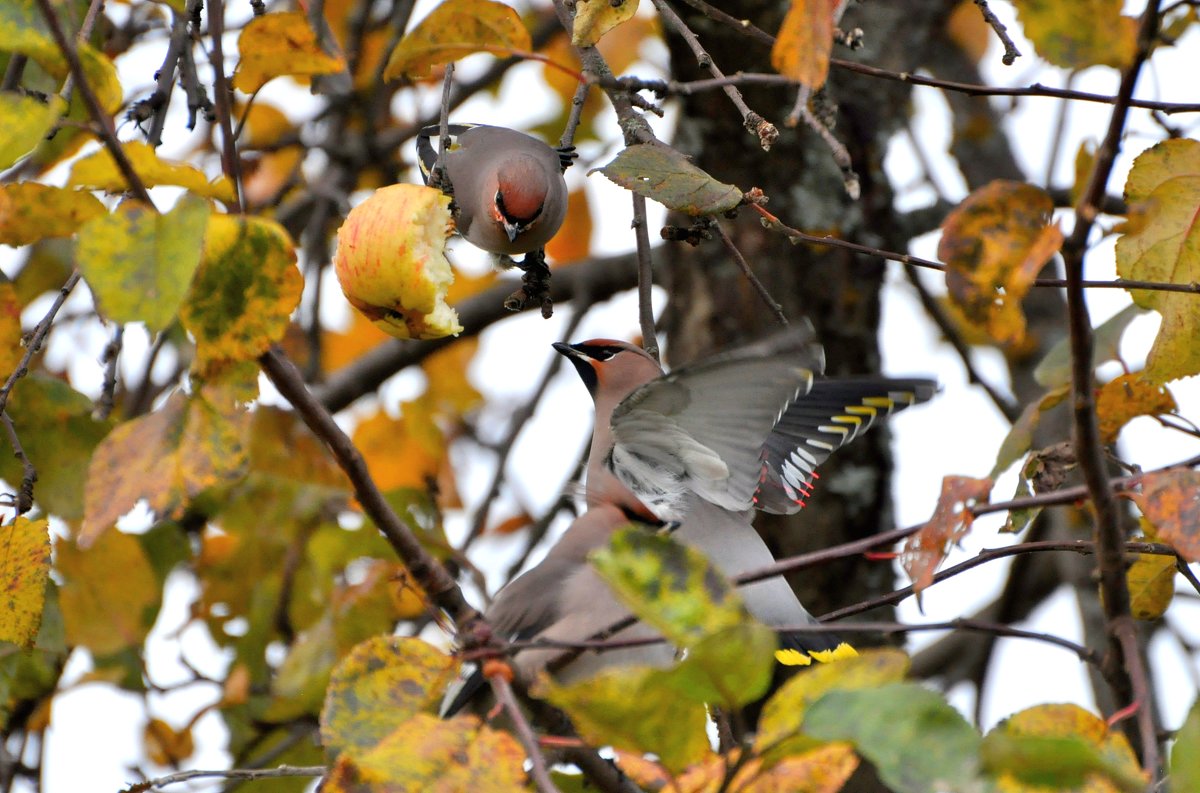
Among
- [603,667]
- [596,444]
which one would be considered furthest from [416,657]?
[596,444]

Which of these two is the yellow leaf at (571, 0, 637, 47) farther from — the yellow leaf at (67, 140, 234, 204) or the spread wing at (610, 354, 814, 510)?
the yellow leaf at (67, 140, 234, 204)

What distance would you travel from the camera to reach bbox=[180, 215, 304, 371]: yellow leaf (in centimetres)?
149

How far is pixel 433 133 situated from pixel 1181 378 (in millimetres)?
2263

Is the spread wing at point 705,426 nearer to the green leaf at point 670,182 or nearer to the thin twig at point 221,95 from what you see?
the green leaf at point 670,182

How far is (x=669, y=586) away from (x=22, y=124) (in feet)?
2.65

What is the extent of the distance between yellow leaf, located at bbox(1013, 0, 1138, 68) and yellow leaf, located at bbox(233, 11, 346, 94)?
0.82 metres

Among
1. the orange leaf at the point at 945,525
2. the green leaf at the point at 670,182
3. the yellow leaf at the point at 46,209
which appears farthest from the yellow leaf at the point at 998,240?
the yellow leaf at the point at 46,209

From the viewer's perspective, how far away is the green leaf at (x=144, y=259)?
51.8 inches

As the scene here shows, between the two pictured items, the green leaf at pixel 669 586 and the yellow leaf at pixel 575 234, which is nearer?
the green leaf at pixel 669 586

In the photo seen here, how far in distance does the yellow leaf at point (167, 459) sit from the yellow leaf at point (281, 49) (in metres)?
0.47

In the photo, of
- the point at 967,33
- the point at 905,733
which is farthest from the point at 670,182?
the point at 967,33

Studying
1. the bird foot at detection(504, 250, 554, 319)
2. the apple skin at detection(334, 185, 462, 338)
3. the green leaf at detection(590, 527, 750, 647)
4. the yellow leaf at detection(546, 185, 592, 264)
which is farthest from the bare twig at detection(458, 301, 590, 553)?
the green leaf at detection(590, 527, 750, 647)

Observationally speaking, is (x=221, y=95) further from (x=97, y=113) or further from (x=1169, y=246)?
(x=1169, y=246)

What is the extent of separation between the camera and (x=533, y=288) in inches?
111
